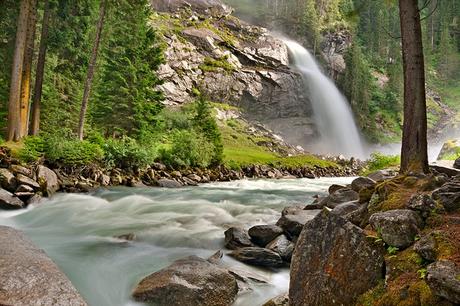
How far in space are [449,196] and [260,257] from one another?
13.3ft

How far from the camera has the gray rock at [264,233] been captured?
9188 mm

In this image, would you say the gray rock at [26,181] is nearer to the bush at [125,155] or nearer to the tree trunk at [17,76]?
the tree trunk at [17,76]

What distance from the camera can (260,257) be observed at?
8.22m

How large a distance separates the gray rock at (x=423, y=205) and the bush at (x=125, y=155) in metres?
18.5

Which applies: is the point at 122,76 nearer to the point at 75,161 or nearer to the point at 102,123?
the point at 102,123

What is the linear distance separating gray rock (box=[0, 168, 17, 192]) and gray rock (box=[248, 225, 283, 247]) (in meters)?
10.2

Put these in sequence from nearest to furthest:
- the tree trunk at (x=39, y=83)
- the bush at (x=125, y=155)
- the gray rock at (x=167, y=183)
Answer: the bush at (x=125, y=155), the tree trunk at (x=39, y=83), the gray rock at (x=167, y=183)

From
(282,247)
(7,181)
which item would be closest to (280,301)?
(282,247)

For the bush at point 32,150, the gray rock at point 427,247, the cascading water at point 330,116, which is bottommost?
the gray rock at point 427,247

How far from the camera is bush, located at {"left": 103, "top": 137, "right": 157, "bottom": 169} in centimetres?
2170

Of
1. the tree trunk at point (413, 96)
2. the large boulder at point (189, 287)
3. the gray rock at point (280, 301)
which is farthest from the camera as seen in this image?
the tree trunk at point (413, 96)

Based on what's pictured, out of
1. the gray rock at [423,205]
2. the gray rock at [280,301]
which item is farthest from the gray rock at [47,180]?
the gray rock at [423,205]

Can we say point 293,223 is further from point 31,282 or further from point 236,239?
point 31,282

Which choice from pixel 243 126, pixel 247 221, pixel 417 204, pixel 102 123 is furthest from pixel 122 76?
pixel 243 126
